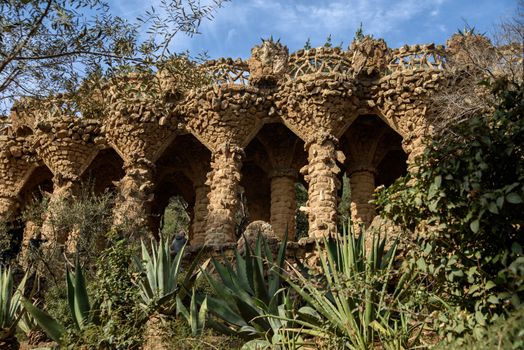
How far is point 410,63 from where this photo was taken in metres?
13.1

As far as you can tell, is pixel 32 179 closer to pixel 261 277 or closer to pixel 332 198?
pixel 332 198

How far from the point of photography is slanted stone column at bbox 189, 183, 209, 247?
14.5m

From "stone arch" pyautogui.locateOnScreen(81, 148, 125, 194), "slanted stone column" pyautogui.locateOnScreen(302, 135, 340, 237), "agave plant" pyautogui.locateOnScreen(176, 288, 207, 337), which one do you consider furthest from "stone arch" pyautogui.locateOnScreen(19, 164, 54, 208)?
"agave plant" pyautogui.locateOnScreen(176, 288, 207, 337)

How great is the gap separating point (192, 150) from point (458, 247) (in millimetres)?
11562

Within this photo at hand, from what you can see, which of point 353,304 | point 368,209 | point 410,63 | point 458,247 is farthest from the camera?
point 368,209

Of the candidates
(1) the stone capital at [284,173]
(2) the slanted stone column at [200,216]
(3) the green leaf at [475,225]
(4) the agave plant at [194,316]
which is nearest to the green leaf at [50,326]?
(4) the agave plant at [194,316]

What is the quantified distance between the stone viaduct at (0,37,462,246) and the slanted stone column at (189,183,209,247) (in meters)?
0.03

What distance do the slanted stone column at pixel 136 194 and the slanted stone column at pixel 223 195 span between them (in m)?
1.49

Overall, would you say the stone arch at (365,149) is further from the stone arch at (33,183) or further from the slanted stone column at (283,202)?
the stone arch at (33,183)

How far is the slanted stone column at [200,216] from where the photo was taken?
1448 cm

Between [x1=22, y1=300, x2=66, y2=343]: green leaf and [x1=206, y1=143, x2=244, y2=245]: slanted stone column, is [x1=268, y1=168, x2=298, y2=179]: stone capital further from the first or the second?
[x1=22, y1=300, x2=66, y2=343]: green leaf

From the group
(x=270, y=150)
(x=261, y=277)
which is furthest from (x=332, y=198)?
(x=261, y=277)

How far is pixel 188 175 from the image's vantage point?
16.5 meters

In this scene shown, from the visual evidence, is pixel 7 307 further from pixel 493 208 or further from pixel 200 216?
pixel 200 216
